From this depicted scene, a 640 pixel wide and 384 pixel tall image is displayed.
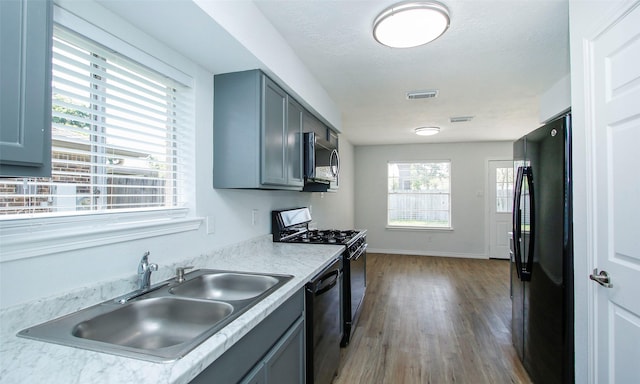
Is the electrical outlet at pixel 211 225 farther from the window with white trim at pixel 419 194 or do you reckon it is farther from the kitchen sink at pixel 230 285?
the window with white trim at pixel 419 194

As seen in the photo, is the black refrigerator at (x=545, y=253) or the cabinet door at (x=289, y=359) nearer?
the cabinet door at (x=289, y=359)

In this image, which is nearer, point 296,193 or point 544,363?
point 544,363

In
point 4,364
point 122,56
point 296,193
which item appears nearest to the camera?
point 4,364

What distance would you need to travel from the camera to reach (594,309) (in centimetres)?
144

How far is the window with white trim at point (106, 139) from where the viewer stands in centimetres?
117

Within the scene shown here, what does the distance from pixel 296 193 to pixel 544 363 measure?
8.42 ft

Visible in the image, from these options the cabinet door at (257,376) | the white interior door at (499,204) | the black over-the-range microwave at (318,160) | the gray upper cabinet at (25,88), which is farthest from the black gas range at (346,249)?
the white interior door at (499,204)

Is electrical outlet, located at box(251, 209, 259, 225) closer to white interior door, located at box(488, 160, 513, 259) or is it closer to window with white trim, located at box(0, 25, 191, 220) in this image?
window with white trim, located at box(0, 25, 191, 220)

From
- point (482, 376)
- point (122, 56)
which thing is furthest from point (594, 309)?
point (122, 56)

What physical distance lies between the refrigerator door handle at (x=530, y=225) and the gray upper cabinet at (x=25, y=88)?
2.56 metres

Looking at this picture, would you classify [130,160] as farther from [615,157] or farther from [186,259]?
[615,157]

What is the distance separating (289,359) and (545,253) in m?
1.72

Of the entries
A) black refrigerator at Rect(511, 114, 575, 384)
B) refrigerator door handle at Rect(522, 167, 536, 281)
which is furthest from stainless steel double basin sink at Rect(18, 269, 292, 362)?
refrigerator door handle at Rect(522, 167, 536, 281)

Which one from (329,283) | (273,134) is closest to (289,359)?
(329,283)
